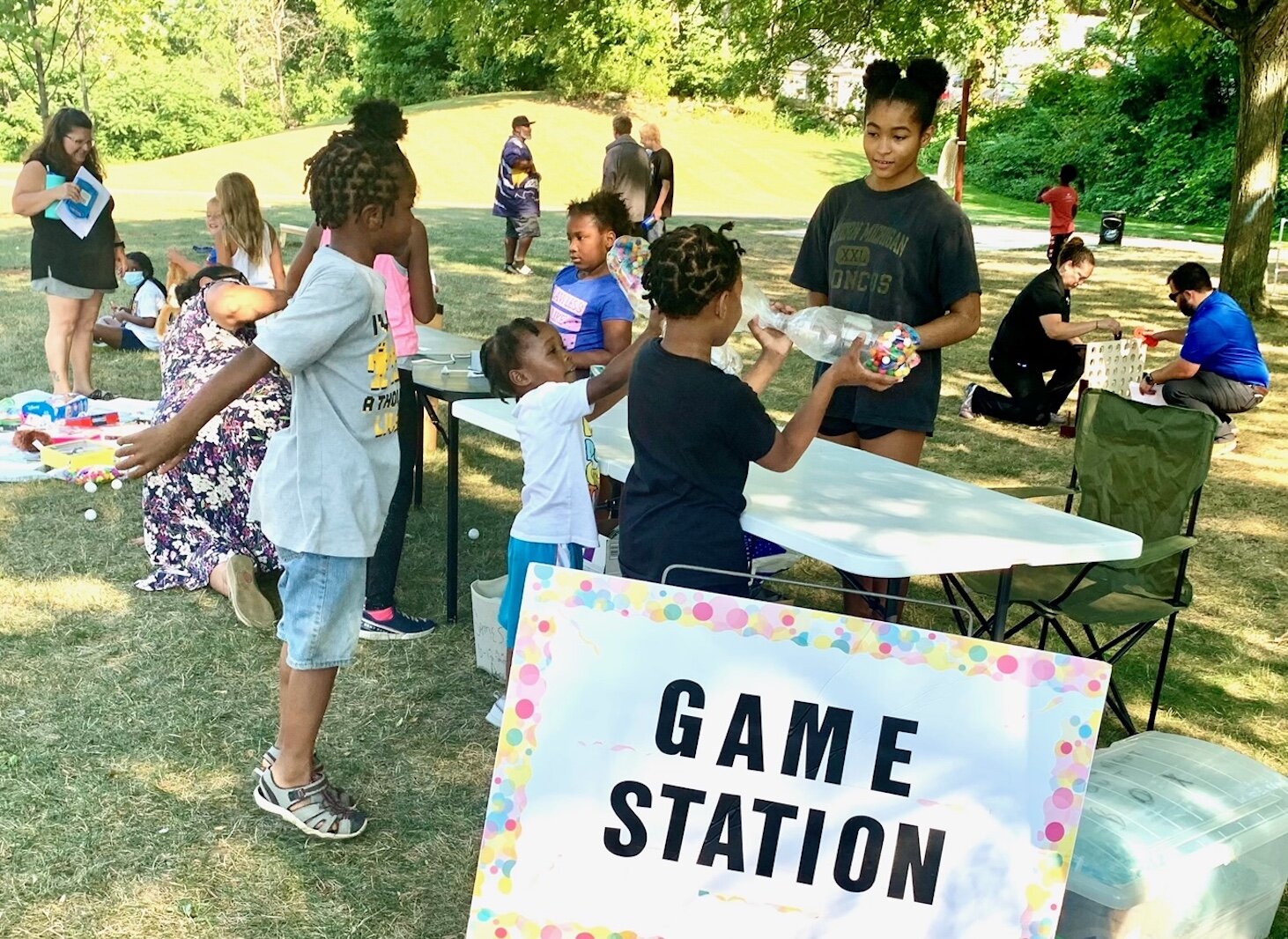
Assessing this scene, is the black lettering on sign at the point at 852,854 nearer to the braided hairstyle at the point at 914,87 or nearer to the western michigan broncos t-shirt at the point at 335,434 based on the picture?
the western michigan broncos t-shirt at the point at 335,434

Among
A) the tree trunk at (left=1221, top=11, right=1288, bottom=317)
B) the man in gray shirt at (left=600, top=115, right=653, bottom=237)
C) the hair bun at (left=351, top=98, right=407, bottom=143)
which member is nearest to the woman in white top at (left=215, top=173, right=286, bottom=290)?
the hair bun at (left=351, top=98, right=407, bottom=143)

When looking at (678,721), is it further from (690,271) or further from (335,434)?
(335,434)

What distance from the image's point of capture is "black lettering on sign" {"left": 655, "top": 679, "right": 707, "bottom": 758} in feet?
6.88

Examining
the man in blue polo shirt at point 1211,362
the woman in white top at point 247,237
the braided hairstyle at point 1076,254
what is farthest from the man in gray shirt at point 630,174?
the woman in white top at point 247,237

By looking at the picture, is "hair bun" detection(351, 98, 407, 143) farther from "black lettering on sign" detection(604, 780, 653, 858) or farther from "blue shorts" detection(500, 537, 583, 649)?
"black lettering on sign" detection(604, 780, 653, 858)

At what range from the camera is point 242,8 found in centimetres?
5338

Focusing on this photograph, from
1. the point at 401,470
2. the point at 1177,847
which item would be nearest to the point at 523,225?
the point at 401,470

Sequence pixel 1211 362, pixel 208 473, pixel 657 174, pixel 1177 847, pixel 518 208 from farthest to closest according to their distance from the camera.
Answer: pixel 657 174 → pixel 518 208 → pixel 1211 362 → pixel 208 473 → pixel 1177 847

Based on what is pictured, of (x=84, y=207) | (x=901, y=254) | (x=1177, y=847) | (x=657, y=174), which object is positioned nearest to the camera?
(x=1177, y=847)

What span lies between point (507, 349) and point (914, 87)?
1.42m

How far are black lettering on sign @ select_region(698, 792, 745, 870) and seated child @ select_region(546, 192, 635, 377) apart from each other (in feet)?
8.34

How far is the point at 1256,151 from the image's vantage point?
11773 mm

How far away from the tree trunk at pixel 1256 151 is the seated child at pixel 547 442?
1032 cm

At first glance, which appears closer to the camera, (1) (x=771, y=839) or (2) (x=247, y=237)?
(1) (x=771, y=839)
